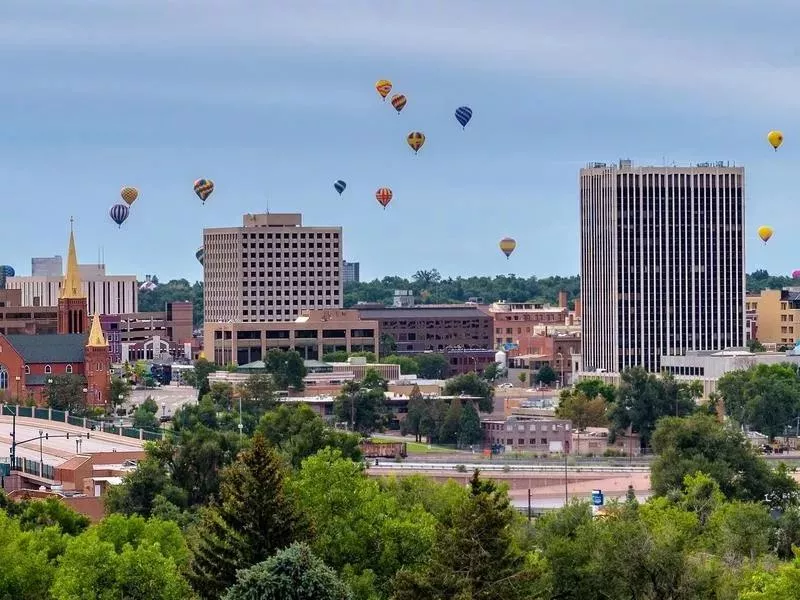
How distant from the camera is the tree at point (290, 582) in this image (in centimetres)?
8369

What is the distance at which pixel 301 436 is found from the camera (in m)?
149

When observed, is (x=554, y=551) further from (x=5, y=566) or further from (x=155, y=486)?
(x=155, y=486)

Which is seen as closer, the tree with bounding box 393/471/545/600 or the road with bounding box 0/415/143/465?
the tree with bounding box 393/471/545/600

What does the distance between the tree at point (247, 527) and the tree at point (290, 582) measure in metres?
6.73

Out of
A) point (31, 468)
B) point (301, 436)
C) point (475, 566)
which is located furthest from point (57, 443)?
point (475, 566)

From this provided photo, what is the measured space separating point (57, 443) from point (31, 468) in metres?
12.9

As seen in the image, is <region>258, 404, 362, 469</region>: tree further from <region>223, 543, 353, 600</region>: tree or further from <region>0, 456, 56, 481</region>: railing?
<region>223, 543, 353, 600</region>: tree

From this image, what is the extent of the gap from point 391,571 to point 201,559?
7.68 meters

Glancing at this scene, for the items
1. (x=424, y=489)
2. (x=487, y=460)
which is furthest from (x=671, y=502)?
(x=487, y=460)

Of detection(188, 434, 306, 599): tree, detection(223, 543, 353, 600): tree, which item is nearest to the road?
detection(188, 434, 306, 599): tree

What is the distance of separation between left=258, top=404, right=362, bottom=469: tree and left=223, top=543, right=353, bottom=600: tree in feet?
178

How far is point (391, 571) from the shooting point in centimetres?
9706

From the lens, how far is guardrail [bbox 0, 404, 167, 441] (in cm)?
16514

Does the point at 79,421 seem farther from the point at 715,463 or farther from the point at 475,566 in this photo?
the point at 475,566
